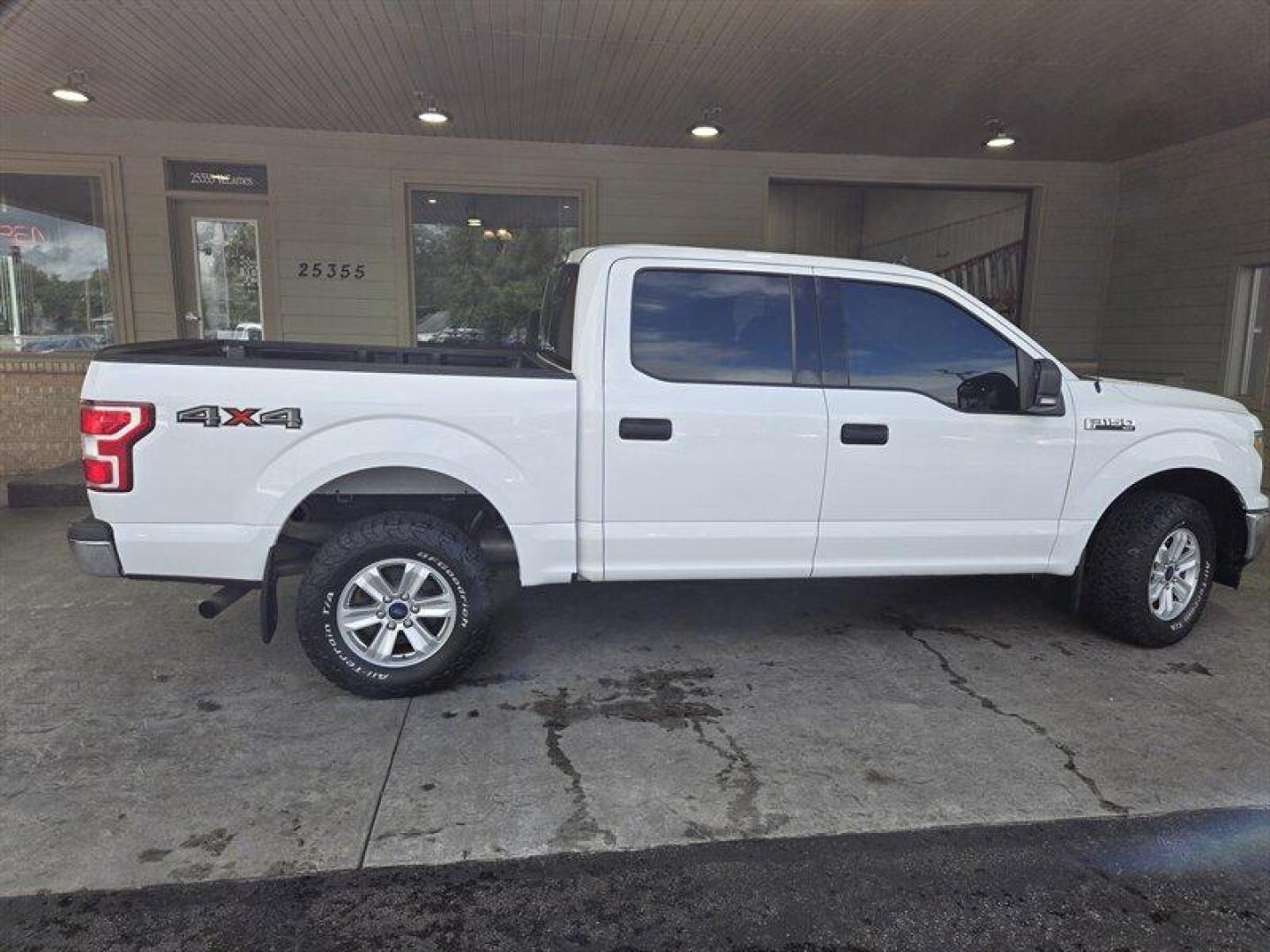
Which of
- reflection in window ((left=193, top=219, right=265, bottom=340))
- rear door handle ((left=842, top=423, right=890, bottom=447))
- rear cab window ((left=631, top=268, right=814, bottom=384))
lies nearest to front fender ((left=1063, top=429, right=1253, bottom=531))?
rear door handle ((left=842, top=423, right=890, bottom=447))

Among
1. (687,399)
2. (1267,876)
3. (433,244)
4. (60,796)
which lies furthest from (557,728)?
(433,244)

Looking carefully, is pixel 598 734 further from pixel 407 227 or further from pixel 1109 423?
pixel 407 227

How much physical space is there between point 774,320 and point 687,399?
60 cm

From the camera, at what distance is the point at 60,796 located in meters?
3.04

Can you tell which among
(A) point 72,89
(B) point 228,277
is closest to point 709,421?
(A) point 72,89

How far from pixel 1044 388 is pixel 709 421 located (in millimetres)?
1617

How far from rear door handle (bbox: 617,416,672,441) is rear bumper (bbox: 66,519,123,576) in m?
2.16

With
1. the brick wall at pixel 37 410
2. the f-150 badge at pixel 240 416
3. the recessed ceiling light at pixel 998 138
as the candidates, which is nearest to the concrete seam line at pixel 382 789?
the f-150 badge at pixel 240 416

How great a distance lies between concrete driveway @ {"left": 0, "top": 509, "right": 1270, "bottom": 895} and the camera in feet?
9.46

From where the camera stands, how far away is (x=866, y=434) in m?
3.98

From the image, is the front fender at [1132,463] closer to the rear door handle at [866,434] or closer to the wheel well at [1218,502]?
the wheel well at [1218,502]

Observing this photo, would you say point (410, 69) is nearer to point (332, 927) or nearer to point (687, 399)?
point (687, 399)

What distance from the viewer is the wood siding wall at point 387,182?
8.34m

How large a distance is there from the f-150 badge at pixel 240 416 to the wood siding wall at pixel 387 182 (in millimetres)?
5735
